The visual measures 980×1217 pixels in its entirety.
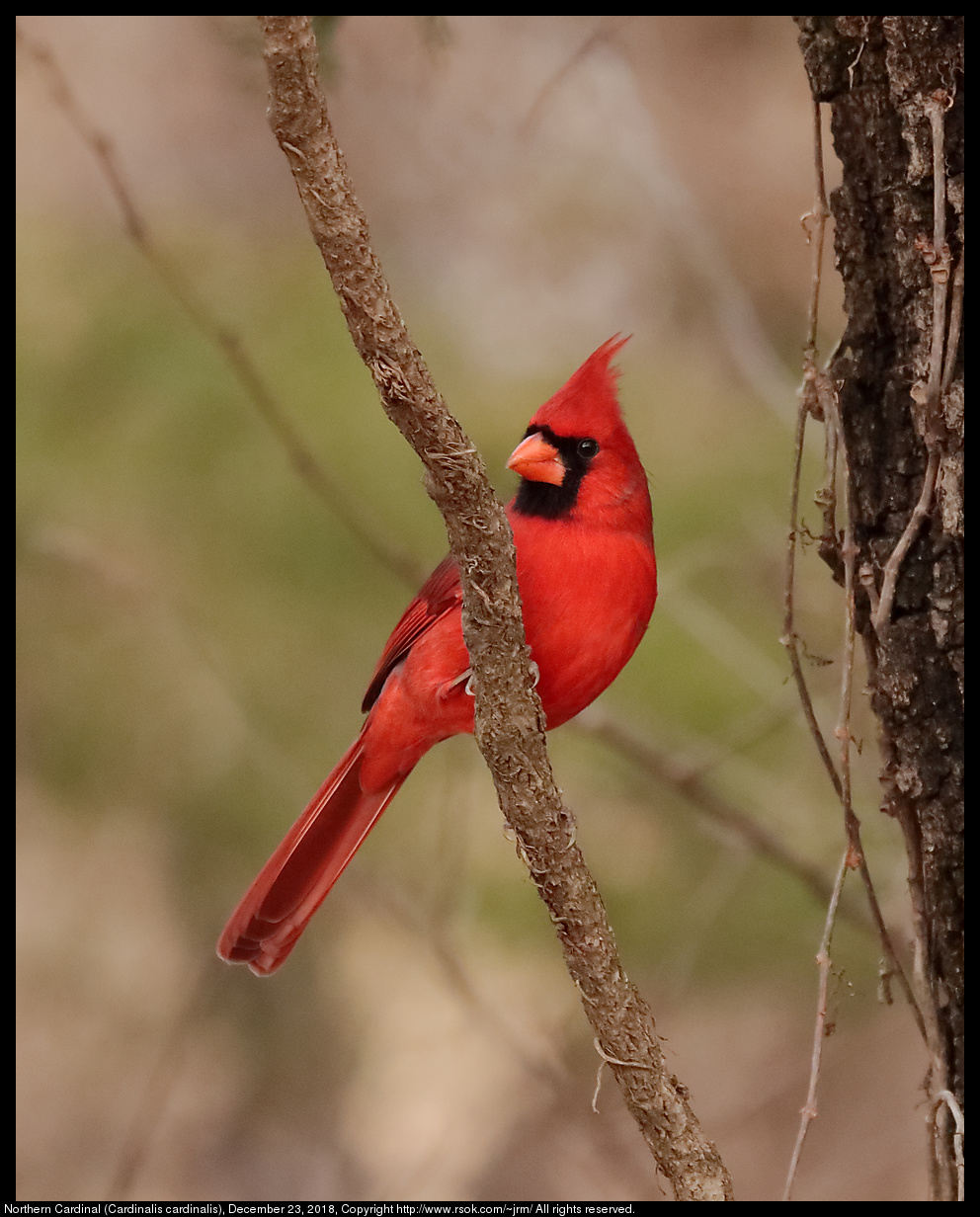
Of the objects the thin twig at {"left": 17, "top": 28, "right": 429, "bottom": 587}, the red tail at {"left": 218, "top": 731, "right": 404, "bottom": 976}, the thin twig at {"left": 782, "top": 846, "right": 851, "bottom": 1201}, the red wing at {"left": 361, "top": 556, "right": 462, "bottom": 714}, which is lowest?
the red tail at {"left": 218, "top": 731, "right": 404, "bottom": 976}

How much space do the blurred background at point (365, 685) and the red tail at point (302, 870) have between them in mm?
595

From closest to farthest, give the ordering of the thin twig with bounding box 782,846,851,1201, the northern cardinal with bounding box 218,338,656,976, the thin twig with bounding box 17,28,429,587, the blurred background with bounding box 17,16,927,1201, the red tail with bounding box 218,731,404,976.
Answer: the thin twig with bounding box 782,846,851,1201
the northern cardinal with bounding box 218,338,656,976
the red tail with bounding box 218,731,404,976
the thin twig with bounding box 17,28,429,587
the blurred background with bounding box 17,16,927,1201

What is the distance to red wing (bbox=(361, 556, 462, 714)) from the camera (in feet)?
7.41

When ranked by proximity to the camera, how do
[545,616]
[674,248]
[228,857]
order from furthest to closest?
[674,248], [228,857], [545,616]

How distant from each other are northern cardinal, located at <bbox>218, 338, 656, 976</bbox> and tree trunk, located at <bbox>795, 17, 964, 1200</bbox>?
0.44 meters

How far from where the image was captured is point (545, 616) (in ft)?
A: 7.04

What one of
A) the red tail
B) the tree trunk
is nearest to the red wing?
the red tail

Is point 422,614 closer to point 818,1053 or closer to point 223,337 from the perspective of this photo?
point 223,337

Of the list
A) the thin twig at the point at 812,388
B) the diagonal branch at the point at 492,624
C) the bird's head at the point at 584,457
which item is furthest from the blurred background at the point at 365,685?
the diagonal branch at the point at 492,624

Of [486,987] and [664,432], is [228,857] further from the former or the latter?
[664,432]

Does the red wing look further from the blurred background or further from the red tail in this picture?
the blurred background

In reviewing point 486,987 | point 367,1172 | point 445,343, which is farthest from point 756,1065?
point 445,343

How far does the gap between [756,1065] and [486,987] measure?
0.82m
